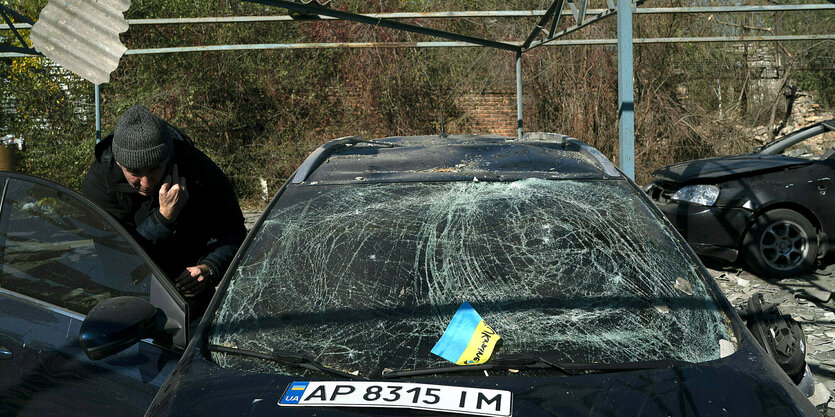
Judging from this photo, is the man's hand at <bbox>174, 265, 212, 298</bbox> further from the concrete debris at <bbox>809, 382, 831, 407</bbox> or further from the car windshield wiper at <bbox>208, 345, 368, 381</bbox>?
the concrete debris at <bbox>809, 382, 831, 407</bbox>

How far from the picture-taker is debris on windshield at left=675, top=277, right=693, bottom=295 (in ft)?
7.39

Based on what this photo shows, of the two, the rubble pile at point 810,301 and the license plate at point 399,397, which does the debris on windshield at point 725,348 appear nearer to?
the license plate at point 399,397

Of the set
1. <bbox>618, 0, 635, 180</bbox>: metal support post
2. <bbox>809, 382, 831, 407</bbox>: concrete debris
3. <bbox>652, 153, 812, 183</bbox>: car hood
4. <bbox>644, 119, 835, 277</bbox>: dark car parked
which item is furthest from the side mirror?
<bbox>652, 153, 812, 183</bbox>: car hood

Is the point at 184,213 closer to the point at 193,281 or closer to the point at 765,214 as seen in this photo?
the point at 193,281

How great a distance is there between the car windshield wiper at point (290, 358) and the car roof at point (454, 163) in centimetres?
90

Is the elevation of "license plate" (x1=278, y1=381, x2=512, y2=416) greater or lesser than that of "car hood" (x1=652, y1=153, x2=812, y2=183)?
greater

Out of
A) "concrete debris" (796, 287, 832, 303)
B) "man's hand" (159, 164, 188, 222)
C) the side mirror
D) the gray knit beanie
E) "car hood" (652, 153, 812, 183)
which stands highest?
the gray knit beanie

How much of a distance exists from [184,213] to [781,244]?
6075 millimetres

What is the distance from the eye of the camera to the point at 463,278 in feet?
7.43

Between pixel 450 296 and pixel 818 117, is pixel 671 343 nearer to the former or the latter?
pixel 450 296

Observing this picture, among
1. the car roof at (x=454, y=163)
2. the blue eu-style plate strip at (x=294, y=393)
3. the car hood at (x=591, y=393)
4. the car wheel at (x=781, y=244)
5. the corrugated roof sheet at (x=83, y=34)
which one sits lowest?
the car wheel at (x=781, y=244)

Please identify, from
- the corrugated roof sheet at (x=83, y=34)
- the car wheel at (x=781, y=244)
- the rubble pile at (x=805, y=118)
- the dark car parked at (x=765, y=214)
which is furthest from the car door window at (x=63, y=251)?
the rubble pile at (x=805, y=118)

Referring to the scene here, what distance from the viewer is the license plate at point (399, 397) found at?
1.68m

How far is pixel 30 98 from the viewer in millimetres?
12062
